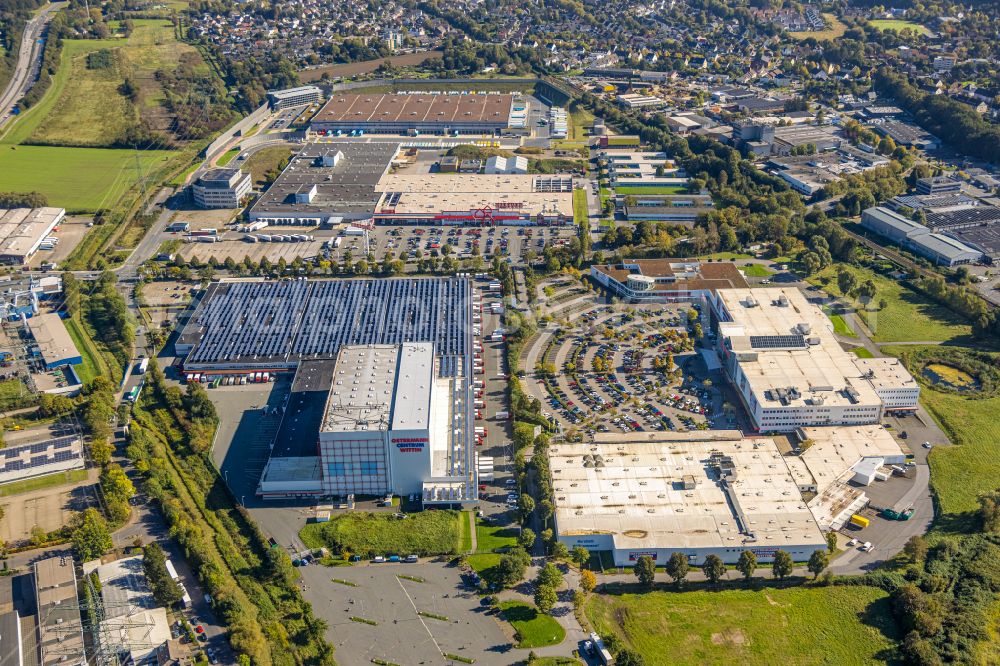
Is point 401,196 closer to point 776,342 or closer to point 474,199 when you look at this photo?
point 474,199

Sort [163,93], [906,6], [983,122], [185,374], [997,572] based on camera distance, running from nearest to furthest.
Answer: [997,572] → [185,374] → [983,122] → [163,93] → [906,6]

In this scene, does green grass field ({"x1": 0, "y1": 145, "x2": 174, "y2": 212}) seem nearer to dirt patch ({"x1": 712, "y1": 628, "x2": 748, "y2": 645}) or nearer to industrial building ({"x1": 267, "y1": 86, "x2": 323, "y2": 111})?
industrial building ({"x1": 267, "y1": 86, "x2": 323, "y2": 111})

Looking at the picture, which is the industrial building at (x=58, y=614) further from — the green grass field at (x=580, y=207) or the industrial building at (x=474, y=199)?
the green grass field at (x=580, y=207)

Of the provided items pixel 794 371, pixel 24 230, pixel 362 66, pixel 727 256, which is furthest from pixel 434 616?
pixel 362 66

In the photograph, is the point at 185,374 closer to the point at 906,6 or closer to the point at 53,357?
the point at 53,357

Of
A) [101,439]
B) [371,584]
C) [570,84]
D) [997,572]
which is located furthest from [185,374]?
[570,84]

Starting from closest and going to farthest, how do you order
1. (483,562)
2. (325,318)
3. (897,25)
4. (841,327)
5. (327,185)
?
(483,562), (325,318), (841,327), (327,185), (897,25)

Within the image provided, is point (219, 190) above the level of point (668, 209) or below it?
below

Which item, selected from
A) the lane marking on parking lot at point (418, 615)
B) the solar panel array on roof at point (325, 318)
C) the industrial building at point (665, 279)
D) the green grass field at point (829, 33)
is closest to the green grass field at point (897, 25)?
the green grass field at point (829, 33)
